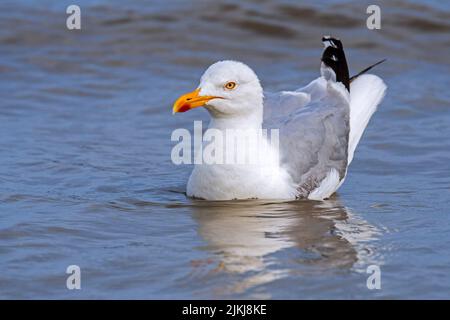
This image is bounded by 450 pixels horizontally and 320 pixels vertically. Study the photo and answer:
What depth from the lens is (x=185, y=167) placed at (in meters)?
8.89

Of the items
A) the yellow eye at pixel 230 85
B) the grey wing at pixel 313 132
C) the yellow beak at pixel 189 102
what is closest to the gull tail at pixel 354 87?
the grey wing at pixel 313 132

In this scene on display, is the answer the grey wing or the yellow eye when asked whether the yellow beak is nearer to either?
the yellow eye

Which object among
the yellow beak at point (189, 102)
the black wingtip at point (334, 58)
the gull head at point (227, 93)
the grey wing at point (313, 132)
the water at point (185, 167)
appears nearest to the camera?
the water at point (185, 167)

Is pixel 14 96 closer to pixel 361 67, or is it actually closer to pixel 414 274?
pixel 361 67

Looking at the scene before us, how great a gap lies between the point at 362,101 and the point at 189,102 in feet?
7.66

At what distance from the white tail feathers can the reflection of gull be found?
42.0 inches

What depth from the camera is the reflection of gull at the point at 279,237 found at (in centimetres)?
595

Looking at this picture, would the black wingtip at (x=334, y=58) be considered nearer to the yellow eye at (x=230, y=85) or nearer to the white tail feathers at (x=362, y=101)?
the white tail feathers at (x=362, y=101)

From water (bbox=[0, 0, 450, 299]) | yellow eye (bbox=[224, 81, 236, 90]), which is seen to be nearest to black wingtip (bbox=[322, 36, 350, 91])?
water (bbox=[0, 0, 450, 299])

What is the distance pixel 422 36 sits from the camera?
13211 mm

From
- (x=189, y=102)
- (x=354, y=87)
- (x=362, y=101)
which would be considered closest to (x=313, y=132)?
(x=189, y=102)

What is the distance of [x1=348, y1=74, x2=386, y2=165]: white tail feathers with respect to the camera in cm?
872

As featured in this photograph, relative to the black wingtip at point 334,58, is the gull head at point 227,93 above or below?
below

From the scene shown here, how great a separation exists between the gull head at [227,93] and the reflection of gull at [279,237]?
68cm
